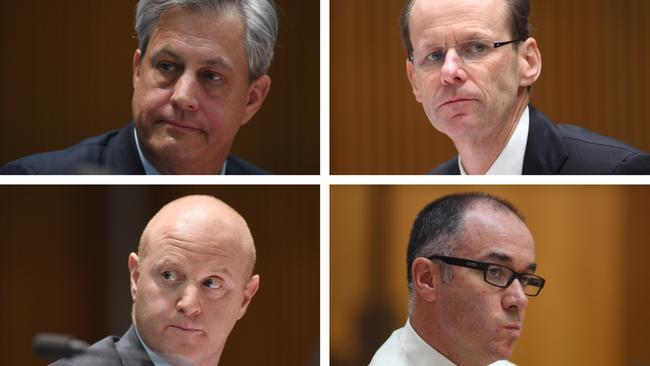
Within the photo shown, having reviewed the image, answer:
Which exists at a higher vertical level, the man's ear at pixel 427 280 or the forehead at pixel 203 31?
the forehead at pixel 203 31

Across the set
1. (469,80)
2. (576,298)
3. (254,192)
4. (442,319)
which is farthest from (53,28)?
(576,298)

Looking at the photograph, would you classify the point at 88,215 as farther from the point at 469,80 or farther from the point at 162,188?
the point at 469,80

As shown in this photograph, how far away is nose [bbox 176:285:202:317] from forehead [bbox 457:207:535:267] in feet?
2.10

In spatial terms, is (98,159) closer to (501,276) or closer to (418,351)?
(418,351)

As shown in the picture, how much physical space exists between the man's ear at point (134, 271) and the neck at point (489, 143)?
831 mm

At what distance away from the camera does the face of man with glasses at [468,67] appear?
243 cm

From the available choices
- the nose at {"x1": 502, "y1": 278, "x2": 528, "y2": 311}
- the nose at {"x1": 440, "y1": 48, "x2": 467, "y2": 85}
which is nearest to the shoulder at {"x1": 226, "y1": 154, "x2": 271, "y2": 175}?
the nose at {"x1": 440, "y1": 48, "x2": 467, "y2": 85}

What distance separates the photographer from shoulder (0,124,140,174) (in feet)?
8.23

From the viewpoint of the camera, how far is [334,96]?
249cm

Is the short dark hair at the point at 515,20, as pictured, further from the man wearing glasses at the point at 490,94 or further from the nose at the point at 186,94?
the nose at the point at 186,94

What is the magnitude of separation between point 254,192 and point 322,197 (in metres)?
0.17

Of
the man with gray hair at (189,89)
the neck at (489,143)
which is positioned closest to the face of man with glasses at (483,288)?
the neck at (489,143)

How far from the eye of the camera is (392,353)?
2.49m

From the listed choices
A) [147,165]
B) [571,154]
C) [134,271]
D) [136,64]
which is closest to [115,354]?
[134,271]
